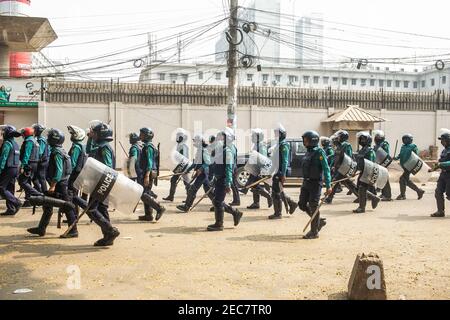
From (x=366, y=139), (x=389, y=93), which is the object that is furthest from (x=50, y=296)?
(x=389, y=93)

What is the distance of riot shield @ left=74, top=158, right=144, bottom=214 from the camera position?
22.9 ft

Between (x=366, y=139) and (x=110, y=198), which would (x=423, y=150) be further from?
(x=110, y=198)

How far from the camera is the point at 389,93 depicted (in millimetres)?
24594

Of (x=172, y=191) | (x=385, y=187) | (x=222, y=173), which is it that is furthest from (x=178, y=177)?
(x=385, y=187)

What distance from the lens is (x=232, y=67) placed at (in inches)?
715

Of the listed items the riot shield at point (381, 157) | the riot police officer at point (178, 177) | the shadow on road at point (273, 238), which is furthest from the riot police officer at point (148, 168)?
the riot shield at point (381, 157)

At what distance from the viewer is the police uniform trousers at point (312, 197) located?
8453mm

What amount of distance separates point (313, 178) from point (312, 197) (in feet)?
1.07

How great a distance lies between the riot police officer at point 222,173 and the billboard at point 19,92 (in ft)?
49.5

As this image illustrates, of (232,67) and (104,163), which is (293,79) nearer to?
(232,67)

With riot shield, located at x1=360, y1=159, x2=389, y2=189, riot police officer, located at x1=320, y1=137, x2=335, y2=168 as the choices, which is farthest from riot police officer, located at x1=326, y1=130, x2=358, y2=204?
riot police officer, located at x1=320, y1=137, x2=335, y2=168

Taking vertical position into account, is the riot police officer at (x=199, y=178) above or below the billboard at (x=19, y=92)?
below

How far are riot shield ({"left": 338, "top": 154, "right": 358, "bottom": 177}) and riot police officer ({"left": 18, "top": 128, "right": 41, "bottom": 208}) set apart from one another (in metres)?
6.82

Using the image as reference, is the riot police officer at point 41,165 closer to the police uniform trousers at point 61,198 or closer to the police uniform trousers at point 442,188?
the police uniform trousers at point 61,198
